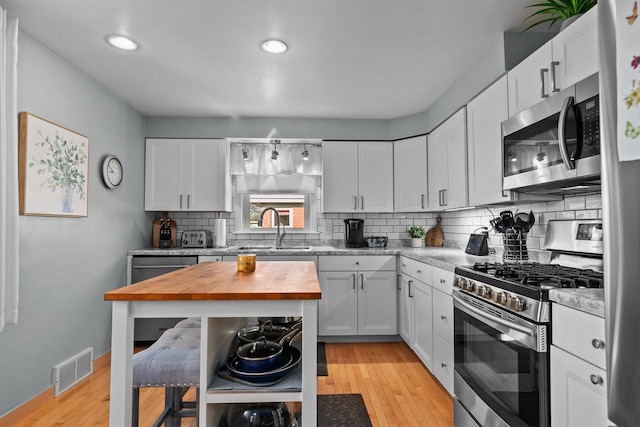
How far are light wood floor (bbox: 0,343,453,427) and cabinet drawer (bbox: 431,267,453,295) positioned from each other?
769 mm

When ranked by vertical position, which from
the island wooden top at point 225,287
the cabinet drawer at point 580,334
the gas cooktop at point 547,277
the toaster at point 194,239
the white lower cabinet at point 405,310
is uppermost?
the toaster at point 194,239

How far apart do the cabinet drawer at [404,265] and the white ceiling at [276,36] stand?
5.24ft

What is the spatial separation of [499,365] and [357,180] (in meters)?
2.72

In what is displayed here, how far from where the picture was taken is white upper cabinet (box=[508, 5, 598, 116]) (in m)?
1.63

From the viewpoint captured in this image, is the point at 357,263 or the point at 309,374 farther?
the point at 357,263

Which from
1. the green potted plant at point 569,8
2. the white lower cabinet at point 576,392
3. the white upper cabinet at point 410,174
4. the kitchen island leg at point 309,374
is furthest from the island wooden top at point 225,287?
the white upper cabinet at point 410,174

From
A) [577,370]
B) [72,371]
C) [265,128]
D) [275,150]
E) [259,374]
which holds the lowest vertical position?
[72,371]

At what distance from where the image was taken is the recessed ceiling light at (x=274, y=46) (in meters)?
2.47

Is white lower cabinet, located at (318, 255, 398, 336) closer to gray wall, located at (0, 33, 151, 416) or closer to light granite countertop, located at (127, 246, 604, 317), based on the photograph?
light granite countertop, located at (127, 246, 604, 317)

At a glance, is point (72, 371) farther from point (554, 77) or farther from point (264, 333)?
point (554, 77)

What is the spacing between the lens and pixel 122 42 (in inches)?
97.7

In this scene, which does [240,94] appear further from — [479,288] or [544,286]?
[544,286]

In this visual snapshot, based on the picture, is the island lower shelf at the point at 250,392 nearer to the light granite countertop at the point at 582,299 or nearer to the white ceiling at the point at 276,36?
the light granite countertop at the point at 582,299

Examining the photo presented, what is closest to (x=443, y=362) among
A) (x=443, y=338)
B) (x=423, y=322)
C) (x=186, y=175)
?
(x=443, y=338)
